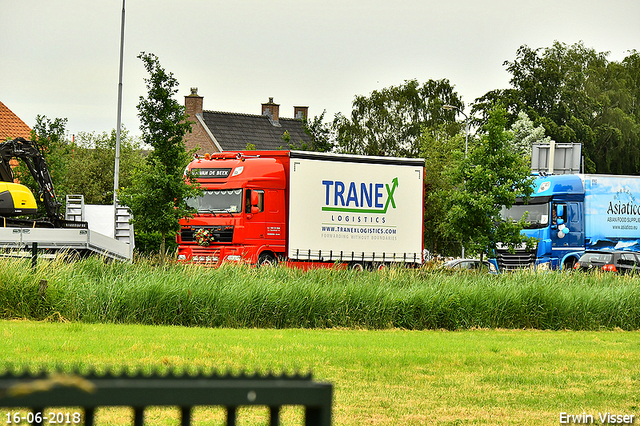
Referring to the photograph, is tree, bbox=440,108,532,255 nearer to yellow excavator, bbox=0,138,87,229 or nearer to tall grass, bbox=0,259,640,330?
tall grass, bbox=0,259,640,330

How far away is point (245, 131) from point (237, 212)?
41.1 meters

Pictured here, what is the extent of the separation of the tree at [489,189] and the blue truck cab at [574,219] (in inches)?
Result: 213

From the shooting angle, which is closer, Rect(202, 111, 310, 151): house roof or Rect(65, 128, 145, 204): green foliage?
Rect(65, 128, 145, 204): green foliage

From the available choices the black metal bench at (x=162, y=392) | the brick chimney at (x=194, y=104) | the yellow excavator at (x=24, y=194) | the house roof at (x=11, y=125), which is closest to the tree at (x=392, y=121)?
the brick chimney at (x=194, y=104)

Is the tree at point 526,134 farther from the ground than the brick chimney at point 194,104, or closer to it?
closer to it

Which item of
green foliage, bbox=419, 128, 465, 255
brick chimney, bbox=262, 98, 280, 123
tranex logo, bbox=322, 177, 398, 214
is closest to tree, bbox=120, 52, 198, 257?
tranex logo, bbox=322, 177, 398, 214

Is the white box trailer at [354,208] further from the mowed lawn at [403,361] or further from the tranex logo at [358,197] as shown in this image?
the mowed lawn at [403,361]

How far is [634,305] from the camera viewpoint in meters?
19.3

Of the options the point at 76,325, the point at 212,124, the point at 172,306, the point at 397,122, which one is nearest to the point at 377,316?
the point at 172,306

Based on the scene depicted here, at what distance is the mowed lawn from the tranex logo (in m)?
12.7

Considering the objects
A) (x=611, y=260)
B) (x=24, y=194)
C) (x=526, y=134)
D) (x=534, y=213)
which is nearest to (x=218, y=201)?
(x=24, y=194)

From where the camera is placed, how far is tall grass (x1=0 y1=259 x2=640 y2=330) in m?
15.6

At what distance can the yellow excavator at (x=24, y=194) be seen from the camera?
24.5 meters

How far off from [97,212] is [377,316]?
914 inches
